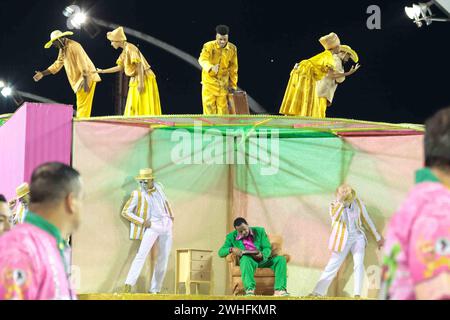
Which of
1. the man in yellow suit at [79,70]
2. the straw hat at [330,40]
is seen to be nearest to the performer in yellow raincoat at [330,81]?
the straw hat at [330,40]

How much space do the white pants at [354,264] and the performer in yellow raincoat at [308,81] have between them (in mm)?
1936

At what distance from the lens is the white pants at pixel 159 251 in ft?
43.1

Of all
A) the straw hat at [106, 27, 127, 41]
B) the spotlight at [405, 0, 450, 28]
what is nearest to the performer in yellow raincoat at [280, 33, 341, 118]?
the spotlight at [405, 0, 450, 28]

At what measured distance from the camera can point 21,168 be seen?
1260 centimetres

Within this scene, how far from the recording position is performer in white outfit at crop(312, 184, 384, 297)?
1329cm

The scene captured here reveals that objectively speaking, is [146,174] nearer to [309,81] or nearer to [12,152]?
[12,152]

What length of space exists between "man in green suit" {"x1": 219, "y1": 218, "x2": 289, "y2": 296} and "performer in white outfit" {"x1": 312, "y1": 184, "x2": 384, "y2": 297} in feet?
2.59

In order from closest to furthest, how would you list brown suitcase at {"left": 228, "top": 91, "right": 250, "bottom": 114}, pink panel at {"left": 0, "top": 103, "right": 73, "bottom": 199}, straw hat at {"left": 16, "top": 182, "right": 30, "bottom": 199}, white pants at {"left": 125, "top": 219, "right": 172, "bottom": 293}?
straw hat at {"left": 16, "top": 182, "right": 30, "bottom": 199}, pink panel at {"left": 0, "top": 103, "right": 73, "bottom": 199}, white pants at {"left": 125, "top": 219, "right": 172, "bottom": 293}, brown suitcase at {"left": 228, "top": 91, "right": 250, "bottom": 114}

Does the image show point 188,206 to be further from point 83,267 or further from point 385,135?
point 385,135

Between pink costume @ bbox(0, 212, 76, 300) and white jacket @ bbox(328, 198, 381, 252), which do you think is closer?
pink costume @ bbox(0, 212, 76, 300)

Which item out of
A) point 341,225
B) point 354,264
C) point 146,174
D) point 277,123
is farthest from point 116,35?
point 354,264

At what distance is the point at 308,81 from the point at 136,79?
2.36 metres

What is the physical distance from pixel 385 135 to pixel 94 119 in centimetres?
378

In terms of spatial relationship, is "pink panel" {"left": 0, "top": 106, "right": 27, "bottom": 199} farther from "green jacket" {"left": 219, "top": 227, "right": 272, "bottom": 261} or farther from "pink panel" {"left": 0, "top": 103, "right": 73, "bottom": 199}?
"green jacket" {"left": 219, "top": 227, "right": 272, "bottom": 261}
